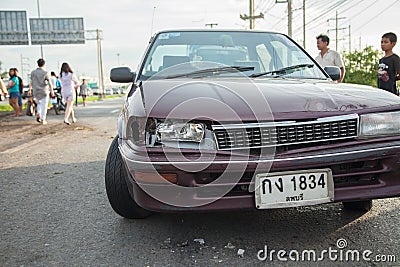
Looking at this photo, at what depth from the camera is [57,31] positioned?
40.0 meters

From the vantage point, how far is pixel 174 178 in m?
2.33

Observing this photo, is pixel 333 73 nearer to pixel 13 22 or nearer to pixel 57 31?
pixel 13 22

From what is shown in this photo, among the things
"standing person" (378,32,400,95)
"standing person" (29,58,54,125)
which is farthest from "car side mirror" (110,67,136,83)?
"standing person" (29,58,54,125)

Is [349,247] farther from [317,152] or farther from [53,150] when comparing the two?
[53,150]

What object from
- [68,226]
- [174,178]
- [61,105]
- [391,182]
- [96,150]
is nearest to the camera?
[174,178]

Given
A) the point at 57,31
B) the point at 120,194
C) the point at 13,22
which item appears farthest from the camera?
the point at 57,31

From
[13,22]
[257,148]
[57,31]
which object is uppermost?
[13,22]

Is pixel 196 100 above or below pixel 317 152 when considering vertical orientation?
above

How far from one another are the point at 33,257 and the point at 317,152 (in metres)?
1.83

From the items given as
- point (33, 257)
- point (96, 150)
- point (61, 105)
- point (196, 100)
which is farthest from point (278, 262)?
point (61, 105)

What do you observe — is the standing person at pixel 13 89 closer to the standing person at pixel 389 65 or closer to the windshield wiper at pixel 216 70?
the standing person at pixel 389 65

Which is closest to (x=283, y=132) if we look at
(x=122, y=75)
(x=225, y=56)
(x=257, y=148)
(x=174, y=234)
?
(x=257, y=148)

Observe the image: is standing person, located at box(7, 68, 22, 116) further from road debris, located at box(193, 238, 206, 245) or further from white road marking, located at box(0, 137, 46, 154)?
road debris, located at box(193, 238, 206, 245)

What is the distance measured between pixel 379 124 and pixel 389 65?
3924 mm
